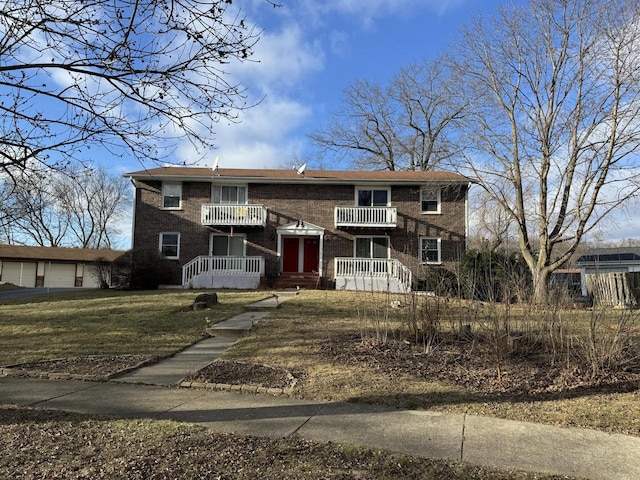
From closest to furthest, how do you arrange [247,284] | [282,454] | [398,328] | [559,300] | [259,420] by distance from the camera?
[282,454] → [259,420] → [559,300] → [398,328] → [247,284]

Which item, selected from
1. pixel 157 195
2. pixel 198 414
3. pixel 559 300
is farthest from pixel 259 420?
pixel 157 195

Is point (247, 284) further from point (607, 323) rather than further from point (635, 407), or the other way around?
point (635, 407)

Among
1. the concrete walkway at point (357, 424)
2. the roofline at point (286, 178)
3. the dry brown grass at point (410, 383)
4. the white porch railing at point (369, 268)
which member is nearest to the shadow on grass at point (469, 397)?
the dry brown grass at point (410, 383)

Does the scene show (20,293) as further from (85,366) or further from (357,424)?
(357,424)

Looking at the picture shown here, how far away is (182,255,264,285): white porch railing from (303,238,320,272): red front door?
2.82 metres

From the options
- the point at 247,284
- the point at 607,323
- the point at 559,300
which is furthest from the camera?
the point at 247,284

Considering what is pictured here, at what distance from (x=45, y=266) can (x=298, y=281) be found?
31.1 metres

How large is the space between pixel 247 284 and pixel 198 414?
17240mm

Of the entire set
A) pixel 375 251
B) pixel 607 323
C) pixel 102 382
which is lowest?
pixel 102 382

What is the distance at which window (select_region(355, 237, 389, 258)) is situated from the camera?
2423 cm

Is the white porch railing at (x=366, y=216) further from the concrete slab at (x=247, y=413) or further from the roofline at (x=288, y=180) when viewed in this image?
the concrete slab at (x=247, y=413)

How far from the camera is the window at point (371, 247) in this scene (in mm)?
24234

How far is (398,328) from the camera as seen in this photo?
30.4 ft

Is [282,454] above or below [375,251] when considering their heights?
below
